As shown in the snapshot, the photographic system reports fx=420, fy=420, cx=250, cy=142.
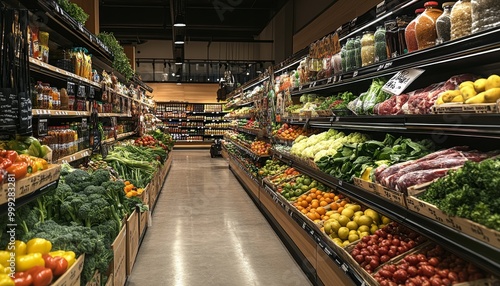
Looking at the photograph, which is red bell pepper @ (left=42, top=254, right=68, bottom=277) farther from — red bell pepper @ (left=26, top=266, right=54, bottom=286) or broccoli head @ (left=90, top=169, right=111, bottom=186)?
broccoli head @ (left=90, top=169, right=111, bottom=186)

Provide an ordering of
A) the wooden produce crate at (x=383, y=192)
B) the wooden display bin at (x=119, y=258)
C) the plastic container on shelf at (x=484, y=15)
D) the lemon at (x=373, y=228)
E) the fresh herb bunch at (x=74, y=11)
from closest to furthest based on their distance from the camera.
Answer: the plastic container on shelf at (x=484, y=15)
the wooden produce crate at (x=383, y=192)
the wooden display bin at (x=119, y=258)
the lemon at (x=373, y=228)
the fresh herb bunch at (x=74, y=11)

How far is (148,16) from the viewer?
15133mm

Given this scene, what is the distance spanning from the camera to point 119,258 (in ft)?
10.9

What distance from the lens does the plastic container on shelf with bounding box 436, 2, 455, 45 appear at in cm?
251

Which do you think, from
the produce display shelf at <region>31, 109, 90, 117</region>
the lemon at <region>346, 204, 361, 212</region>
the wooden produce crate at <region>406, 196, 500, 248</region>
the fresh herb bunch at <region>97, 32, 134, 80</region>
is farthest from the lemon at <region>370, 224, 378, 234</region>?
the fresh herb bunch at <region>97, 32, 134, 80</region>

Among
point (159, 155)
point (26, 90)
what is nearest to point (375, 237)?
point (26, 90)

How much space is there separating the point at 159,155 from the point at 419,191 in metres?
7.09

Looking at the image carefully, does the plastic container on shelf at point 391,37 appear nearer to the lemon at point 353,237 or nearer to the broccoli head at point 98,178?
the lemon at point 353,237

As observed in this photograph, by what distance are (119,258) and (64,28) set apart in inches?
100

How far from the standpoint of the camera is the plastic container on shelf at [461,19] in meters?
2.30

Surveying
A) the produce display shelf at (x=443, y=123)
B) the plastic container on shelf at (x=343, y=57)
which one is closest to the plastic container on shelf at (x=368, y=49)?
the plastic container on shelf at (x=343, y=57)

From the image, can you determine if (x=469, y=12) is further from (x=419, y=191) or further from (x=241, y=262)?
(x=241, y=262)

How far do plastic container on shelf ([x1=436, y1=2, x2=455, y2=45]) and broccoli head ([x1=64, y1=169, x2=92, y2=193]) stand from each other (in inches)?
114

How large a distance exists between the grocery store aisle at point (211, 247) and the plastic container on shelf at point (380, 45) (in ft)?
7.10
